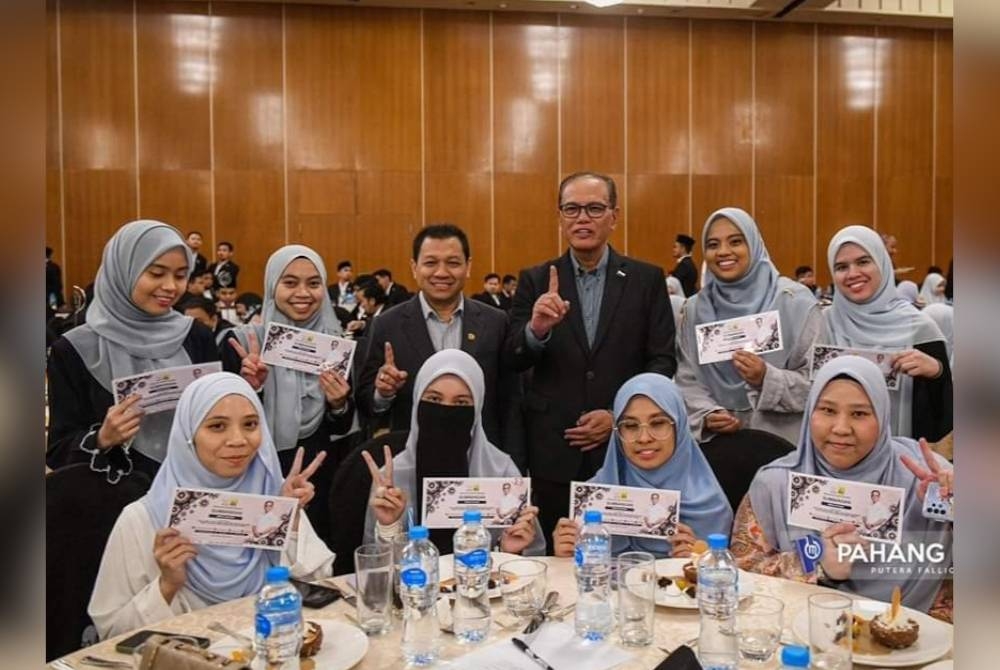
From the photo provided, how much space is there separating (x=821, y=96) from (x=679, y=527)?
11.2 m

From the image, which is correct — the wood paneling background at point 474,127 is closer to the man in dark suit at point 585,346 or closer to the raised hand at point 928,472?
the man in dark suit at point 585,346

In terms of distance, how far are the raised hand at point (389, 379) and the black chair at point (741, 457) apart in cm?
107

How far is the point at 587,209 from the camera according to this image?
290 cm

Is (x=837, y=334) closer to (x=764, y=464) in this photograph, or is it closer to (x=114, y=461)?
(x=764, y=464)

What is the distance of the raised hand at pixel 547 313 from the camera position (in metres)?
2.75

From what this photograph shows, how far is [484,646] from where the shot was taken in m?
1.65

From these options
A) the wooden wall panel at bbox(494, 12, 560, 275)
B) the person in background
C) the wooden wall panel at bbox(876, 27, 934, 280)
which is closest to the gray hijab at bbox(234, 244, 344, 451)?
the person in background

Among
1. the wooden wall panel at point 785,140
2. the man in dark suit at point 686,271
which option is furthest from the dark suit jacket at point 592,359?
the wooden wall panel at point 785,140

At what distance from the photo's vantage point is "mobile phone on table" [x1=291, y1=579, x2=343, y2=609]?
6.09 feet

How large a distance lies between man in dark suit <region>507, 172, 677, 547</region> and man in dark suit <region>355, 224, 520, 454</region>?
0.10 metres

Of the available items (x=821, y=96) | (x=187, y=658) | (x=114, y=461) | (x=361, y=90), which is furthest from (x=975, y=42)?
(x=821, y=96)

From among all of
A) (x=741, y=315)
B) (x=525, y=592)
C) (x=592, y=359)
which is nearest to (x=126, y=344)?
(x=525, y=592)

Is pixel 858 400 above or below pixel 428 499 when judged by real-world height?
above

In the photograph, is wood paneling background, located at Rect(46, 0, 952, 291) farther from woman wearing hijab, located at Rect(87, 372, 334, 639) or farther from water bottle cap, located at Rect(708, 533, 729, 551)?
water bottle cap, located at Rect(708, 533, 729, 551)
